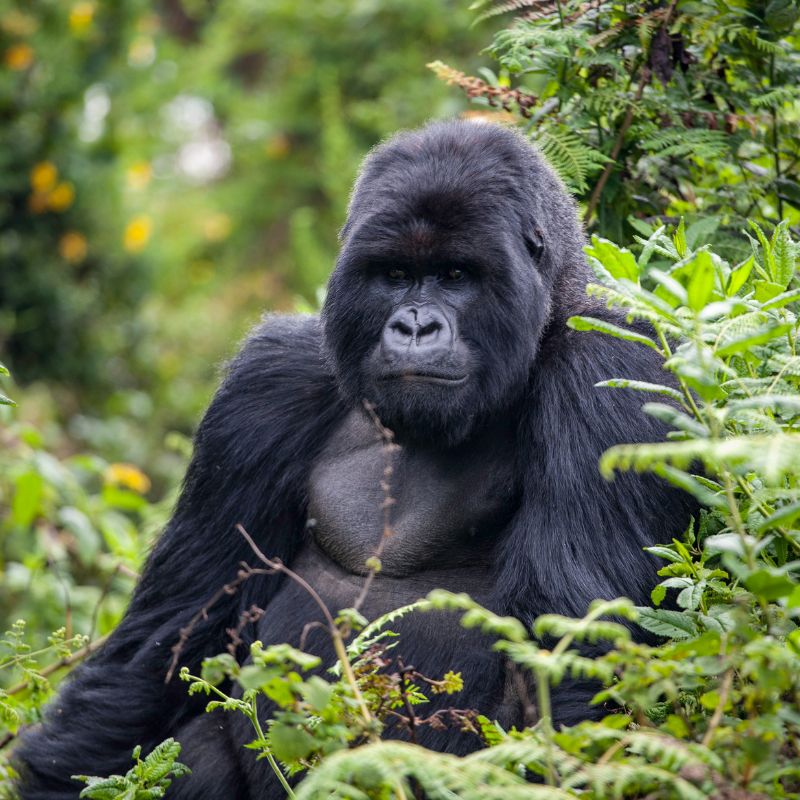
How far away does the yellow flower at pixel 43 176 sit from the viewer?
26.4ft

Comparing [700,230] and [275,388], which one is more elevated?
[700,230]

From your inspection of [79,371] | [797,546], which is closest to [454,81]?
[797,546]

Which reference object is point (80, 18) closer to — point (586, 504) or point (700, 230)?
point (700, 230)

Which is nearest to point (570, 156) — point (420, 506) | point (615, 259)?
point (420, 506)

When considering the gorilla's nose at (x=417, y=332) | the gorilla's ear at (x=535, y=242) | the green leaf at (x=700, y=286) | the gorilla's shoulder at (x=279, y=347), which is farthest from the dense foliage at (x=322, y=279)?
the gorilla's shoulder at (x=279, y=347)

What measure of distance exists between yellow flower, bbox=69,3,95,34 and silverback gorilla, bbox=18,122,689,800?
4967 millimetres

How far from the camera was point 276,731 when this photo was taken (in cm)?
212

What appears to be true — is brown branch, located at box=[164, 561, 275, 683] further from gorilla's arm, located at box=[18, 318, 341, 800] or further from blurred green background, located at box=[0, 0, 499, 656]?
blurred green background, located at box=[0, 0, 499, 656]

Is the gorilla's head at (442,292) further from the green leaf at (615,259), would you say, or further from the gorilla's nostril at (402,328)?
the green leaf at (615,259)

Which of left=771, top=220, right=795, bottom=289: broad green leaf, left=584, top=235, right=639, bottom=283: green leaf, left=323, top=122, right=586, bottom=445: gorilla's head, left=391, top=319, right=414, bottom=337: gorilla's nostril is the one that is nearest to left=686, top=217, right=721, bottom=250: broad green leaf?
left=323, top=122, right=586, bottom=445: gorilla's head

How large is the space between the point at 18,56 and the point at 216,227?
128 inches

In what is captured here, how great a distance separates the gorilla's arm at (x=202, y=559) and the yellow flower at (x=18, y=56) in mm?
4868

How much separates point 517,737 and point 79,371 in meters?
6.99

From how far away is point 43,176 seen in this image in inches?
316
